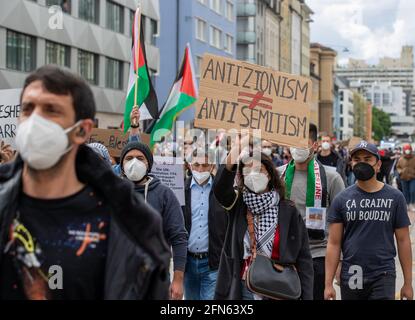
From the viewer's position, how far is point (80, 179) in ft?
10.3

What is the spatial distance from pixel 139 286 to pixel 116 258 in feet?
0.41

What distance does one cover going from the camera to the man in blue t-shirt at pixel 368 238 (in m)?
6.36

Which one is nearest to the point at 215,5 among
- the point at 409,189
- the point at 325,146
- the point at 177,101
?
the point at 409,189

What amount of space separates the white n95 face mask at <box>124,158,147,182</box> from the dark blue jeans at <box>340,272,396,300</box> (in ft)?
5.77

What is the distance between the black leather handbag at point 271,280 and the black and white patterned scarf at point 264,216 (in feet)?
0.31

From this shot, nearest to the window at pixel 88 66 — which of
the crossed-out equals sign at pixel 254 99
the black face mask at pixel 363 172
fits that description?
the crossed-out equals sign at pixel 254 99

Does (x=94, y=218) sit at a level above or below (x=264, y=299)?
above

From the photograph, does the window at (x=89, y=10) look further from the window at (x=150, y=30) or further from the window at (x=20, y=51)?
the window at (x=150, y=30)

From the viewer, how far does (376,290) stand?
6359mm

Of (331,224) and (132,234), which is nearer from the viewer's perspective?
(132,234)

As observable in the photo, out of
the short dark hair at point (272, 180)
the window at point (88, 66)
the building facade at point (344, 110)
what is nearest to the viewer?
the short dark hair at point (272, 180)

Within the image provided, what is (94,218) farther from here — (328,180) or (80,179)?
(328,180)

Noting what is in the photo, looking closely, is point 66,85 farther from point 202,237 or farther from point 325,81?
point 325,81

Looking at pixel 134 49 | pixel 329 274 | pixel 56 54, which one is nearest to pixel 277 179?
pixel 329 274
